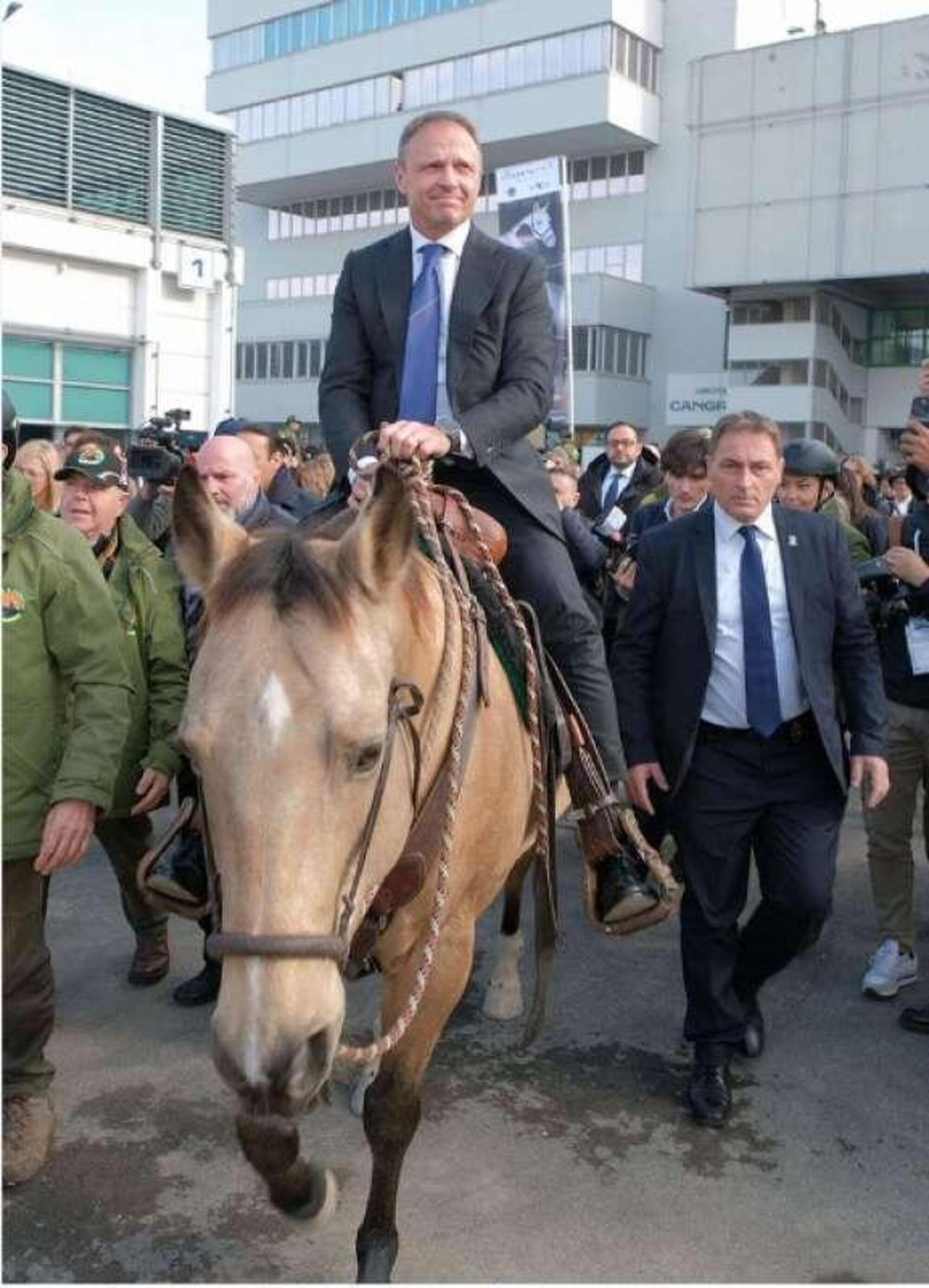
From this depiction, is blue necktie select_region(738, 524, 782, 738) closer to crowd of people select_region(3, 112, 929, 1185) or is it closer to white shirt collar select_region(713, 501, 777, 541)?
crowd of people select_region(3, 112, 929, 1185)

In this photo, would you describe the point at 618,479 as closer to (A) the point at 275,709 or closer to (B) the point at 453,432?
(B) the point at 453,432

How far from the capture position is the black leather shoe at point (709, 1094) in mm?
4250

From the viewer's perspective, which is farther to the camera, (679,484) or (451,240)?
(679,484)

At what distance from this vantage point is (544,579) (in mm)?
4133

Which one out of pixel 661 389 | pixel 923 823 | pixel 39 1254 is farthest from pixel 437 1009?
pixel 661 389

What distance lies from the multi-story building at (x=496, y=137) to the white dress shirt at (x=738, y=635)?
39.5m

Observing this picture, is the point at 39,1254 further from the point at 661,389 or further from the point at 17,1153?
the point at 661,389

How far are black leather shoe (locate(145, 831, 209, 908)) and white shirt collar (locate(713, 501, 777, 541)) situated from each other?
232 centimetres

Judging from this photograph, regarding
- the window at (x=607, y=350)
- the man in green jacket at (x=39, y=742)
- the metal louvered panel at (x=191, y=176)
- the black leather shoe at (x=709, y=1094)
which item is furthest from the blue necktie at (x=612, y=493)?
the window at (x=607, y=350)

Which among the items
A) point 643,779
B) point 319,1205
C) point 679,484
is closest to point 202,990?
point 319,1205

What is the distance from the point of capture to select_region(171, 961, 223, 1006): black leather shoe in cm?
509

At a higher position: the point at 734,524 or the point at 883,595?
the point at 734,524

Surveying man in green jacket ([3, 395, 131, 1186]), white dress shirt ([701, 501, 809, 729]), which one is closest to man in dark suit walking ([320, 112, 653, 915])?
white dress shirt ([701, 501, 809, 729])

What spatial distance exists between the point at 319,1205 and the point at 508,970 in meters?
2.00
